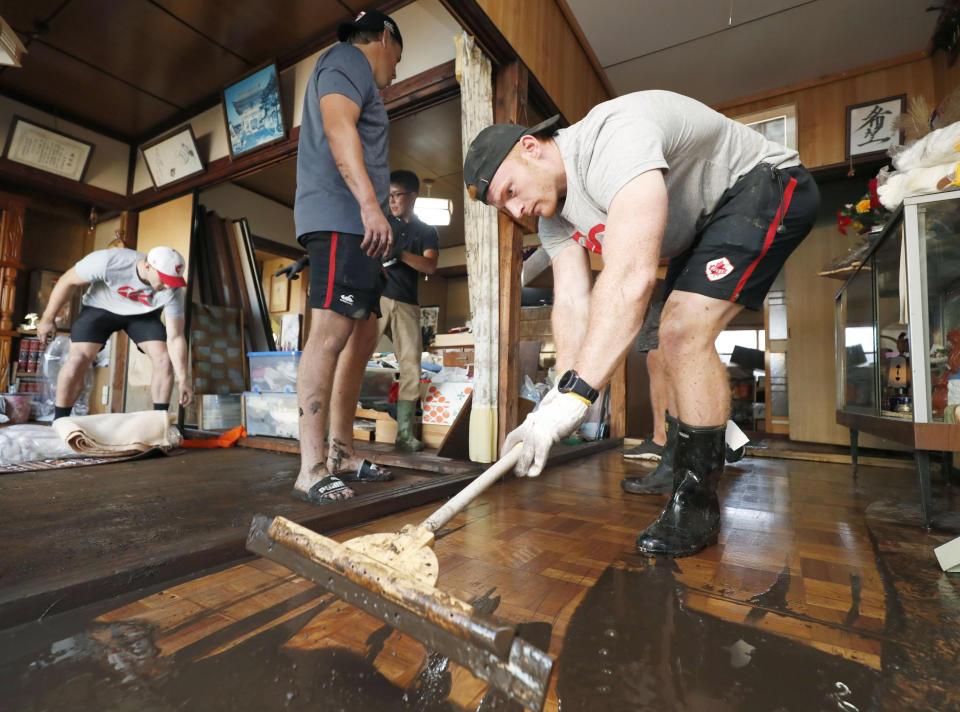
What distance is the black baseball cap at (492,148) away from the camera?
1.18m

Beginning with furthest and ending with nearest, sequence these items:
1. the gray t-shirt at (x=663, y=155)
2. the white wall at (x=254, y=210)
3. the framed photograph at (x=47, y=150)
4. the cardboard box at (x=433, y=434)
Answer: the white wall at (x=254, y=210) → the framed photograph at (x=47, y=150) → the cardboard box at (x=433, y=434) → the gray t-shirt at (x=663, y=155)

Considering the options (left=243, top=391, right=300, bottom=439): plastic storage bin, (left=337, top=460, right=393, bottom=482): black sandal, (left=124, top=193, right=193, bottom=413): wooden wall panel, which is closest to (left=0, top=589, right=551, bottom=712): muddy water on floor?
(left=337, top=460, right=393, bottom=482): black sandal

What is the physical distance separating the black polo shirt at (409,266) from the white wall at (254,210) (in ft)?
7.21

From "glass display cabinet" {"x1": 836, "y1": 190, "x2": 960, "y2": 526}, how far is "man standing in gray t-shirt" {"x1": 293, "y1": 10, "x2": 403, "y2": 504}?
1659 millimetres

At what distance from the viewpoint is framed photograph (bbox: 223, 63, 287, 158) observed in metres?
3.37

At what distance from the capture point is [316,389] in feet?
4.84

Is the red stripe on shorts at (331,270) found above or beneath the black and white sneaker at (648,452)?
above

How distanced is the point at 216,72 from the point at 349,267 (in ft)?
10.5

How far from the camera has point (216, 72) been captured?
11.6 ft

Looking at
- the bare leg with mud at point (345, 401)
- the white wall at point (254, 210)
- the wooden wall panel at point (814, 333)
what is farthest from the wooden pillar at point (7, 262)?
the wooden wall panel at point (814, 333)

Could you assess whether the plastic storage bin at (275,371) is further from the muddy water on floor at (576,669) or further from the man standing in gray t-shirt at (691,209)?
the muddy water on floor at (576,669)

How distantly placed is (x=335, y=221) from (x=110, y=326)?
224 centimetres

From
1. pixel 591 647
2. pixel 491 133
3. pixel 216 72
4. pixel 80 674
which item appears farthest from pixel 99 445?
pixel 216 72

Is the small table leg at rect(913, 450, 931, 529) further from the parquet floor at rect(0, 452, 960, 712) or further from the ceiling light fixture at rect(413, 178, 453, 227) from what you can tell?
the ceiling light fixture at rect(413, 178, 453, 227)
